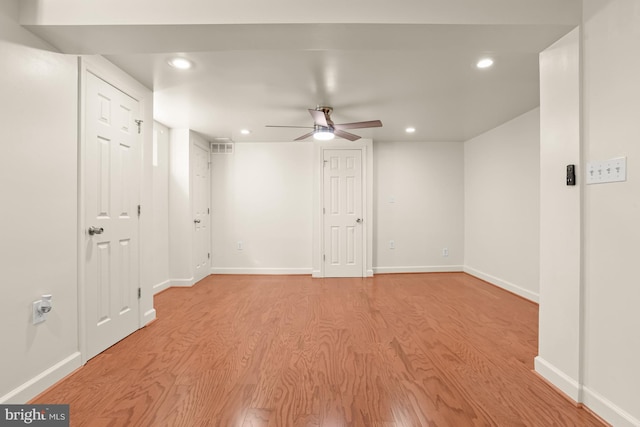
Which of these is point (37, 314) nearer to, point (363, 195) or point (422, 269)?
point (363, 195)

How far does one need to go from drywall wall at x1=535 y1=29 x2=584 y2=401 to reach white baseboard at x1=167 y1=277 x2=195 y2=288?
4.08 m

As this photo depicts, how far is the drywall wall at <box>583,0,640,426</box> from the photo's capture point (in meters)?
1.32

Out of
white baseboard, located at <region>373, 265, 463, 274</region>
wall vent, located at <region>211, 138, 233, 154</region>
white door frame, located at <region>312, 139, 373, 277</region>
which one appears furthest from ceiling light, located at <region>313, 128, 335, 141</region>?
white baseboard, located at <region>373, 265, 463, 274</region>

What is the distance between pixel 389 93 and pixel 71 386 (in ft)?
11.3

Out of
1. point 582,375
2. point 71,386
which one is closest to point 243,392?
point 71,386

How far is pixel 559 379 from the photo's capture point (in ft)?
5.52

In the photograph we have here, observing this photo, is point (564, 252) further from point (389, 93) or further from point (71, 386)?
point (71, 386)

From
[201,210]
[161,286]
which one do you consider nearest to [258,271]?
[201,210]

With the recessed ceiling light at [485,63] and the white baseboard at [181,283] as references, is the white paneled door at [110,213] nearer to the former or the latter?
the white baseboard at [181,283]

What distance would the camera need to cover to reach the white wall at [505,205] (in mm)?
3508

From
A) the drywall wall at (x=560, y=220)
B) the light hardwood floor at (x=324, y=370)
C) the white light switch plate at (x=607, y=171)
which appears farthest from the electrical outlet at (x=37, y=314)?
the white light switch plate at (x=607, y=171)

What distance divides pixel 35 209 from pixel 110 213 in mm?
615

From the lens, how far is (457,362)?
2016mm

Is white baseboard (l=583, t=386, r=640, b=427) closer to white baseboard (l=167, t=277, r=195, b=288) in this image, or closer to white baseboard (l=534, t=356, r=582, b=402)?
white baseboard (l=534, t=356, r=582, b=402)
